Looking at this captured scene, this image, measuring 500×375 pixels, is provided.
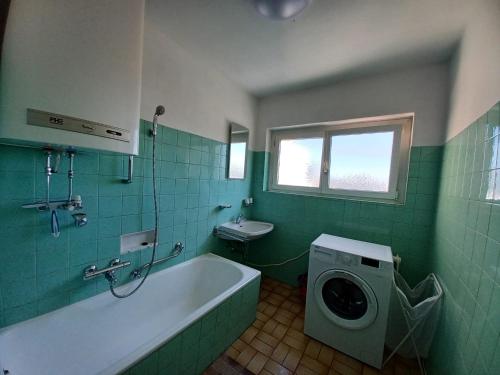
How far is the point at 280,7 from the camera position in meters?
1.04

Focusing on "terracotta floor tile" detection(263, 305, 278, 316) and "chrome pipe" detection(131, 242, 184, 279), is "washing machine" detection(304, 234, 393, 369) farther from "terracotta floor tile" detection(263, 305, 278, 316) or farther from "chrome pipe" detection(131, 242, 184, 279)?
"chrome pipe" detection(131, 242, 184, 279)

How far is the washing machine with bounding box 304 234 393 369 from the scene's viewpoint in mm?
1292

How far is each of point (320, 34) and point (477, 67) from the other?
0.88m

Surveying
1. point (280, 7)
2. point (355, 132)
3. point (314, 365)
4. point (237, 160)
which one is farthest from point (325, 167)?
point (314, 365)

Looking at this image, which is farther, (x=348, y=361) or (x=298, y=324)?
(x=298, y=324)

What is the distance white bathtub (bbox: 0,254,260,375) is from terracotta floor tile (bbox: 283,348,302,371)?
56 cm

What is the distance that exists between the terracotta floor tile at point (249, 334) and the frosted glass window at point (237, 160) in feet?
4.73

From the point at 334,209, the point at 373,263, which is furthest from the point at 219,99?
the point at 373,263

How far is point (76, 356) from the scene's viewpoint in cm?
107

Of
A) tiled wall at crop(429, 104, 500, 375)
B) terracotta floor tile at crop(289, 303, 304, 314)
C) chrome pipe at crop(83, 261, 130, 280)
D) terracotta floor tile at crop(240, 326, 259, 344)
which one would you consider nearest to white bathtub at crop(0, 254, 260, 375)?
chrome pipe at crop(83, 261, 130, 280)

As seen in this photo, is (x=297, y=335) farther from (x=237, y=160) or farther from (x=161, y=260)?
(x=237, y=160)

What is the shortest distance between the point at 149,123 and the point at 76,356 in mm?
1474

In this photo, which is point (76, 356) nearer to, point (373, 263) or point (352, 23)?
point (373, 263)

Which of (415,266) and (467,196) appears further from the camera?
(415,266)
